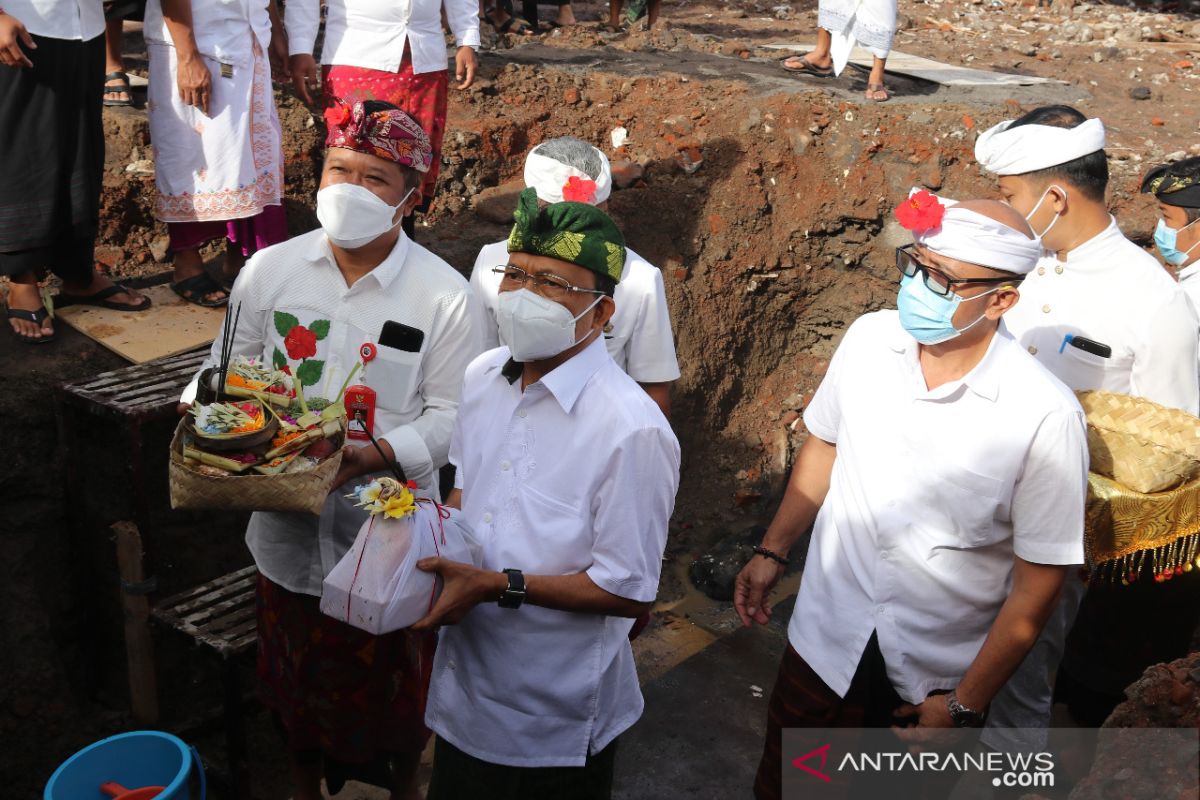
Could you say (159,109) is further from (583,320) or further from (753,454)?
(753,454)

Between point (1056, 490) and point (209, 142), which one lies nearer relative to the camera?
point (1056, 490)

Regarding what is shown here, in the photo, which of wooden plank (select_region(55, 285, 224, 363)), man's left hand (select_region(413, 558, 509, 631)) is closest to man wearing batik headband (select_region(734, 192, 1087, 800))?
man's left hand (select_region(413, 558, 509, 631))

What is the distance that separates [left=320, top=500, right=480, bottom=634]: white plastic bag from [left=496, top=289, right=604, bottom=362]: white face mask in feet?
1.43

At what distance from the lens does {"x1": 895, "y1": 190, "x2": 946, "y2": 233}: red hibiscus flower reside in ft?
8.74

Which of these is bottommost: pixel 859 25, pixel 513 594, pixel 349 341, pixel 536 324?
pixel 513 594

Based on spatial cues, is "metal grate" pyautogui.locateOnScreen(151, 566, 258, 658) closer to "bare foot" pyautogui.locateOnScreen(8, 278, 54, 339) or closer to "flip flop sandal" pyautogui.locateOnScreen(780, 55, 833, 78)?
"bare foot" pyautogui.locateOnScreen(8, 278, 54, 339)

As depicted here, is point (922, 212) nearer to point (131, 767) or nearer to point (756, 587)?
point (756, 587)

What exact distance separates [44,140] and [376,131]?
1.78 meters

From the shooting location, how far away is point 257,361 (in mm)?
2898

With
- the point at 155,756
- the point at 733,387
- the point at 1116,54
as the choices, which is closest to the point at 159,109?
the point at 155,756

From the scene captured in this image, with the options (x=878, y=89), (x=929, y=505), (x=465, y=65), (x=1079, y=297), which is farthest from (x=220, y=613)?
(x=878, y=89)

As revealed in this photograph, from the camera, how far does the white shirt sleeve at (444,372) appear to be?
2.99 meters

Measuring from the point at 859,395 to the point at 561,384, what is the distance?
90cm

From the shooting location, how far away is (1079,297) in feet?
11.2
